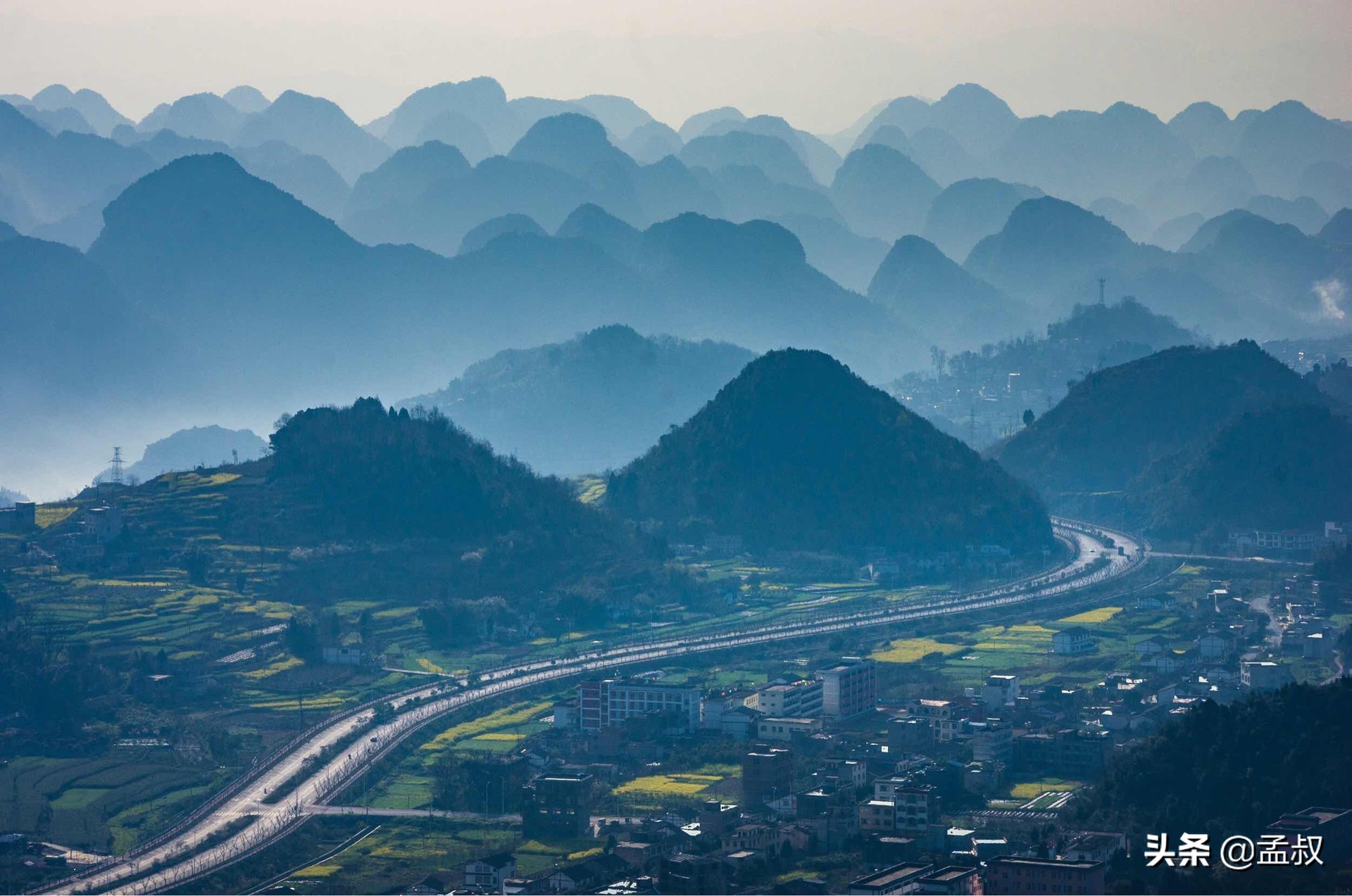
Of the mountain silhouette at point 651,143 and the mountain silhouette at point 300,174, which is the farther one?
the mountain silhouette at point 651,143

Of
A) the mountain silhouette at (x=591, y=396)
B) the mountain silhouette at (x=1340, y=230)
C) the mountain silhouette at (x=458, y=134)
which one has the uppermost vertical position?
the mountain silhouette at (x=458, y=134)

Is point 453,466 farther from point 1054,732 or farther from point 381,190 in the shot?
point 381,190

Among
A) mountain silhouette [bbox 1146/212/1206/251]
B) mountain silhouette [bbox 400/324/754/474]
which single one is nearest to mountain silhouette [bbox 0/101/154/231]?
Result: mountain silhouette [bbox 400/324/754/474]

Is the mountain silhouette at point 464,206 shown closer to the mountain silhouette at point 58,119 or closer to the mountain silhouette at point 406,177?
the mountain silhouette at point 406,177

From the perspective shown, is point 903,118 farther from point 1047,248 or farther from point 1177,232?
point 1047,248

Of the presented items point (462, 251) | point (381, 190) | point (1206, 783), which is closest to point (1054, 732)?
point (1206, 783)

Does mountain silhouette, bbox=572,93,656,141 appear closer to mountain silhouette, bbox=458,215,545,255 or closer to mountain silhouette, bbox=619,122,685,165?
mountain silhouette, bbox=619,122,685,165

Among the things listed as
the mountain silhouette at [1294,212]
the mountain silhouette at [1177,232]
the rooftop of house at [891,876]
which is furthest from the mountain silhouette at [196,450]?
the mountain silhouette at [1294,212]
